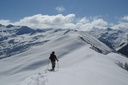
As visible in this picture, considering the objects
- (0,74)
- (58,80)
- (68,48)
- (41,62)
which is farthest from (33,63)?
(58,80)

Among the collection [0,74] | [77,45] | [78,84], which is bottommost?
[0,74]

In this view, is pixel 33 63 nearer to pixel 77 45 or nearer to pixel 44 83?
pixel 77 45

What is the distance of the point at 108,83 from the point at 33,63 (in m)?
132

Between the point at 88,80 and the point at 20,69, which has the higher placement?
the point at 88,80

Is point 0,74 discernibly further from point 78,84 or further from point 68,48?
point 78,84

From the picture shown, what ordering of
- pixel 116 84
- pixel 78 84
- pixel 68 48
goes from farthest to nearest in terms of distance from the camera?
pixel 68 48 → pixel 116 84 → pixel 78 84

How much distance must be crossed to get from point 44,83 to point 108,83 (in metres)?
5.71

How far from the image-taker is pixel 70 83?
19.8 m

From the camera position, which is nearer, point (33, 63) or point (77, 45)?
point (33, 63)

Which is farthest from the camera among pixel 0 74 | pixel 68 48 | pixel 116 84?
pixel 68 48

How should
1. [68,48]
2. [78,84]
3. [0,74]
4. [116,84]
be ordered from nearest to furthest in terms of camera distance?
[78,84], [116,84], [0,74], [68,48]

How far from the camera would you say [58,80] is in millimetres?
21125

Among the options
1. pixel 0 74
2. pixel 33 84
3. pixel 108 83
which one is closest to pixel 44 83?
pixel 33 84

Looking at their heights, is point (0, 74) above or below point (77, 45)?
below
